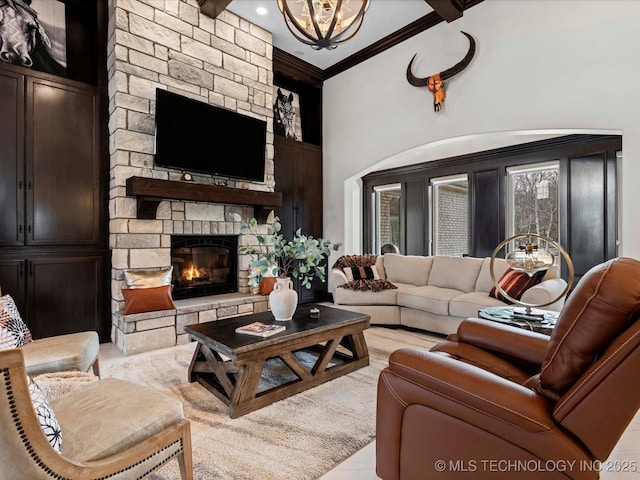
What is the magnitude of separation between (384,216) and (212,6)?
3946 mm

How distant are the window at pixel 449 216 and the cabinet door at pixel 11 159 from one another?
5.10m

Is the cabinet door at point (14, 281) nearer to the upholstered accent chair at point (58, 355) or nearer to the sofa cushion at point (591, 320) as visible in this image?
the upholstered accent chair at point (58, 355)

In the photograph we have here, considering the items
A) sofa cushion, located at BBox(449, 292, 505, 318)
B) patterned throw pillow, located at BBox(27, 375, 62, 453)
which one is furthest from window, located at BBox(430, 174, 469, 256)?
patterned throw pillow, located at BBox(27, 375, 62, 453)

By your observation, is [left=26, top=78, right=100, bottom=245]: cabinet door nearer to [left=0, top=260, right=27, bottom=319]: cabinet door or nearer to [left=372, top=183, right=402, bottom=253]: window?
[left=0, top=260, right=27, bottom=319]: cabinet door

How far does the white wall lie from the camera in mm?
3066

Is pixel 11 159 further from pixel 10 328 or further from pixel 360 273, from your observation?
pixel 360 273

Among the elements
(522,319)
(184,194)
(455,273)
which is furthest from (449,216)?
(184,194)

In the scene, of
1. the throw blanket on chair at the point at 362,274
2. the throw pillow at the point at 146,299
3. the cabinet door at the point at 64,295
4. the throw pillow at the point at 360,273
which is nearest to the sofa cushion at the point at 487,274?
the throw blanket on chair at the point at 362,274

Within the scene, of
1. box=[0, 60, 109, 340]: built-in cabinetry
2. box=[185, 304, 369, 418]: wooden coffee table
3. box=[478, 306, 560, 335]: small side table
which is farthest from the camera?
box=[0, 60, 109, 340]: built-in cabinetry

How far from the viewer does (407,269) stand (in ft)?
15.6

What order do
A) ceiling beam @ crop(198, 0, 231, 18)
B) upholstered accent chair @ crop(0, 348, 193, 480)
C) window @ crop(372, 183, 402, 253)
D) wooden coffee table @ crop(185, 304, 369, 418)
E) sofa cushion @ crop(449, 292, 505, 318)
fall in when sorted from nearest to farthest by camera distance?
upholstered accent chair @ crop(0, 348, 193, 480), wooden coffee table @ crop(185, 304, 369, 418), sofa cushion @ crop(449, 292, 505, 318), ceiling beam @ crop(198, 0, 231, 18), window @ crop(372, 183, 402, 253)

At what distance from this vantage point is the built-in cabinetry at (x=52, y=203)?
3.17m

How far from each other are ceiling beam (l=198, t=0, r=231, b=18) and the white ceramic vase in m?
3.42

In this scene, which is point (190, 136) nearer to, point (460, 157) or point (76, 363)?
point (76, 363)
